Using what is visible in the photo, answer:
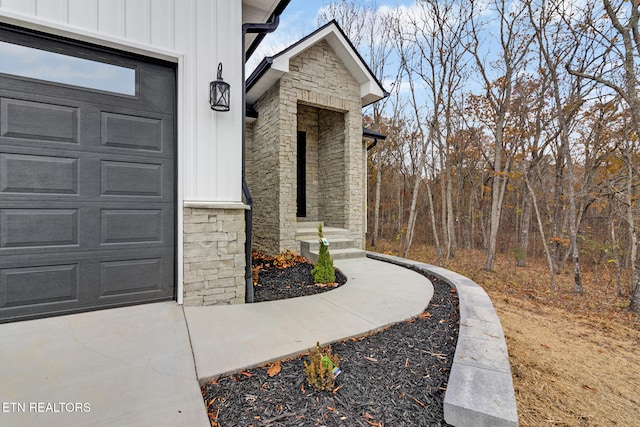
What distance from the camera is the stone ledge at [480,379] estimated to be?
1.39m

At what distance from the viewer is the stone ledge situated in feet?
4.55

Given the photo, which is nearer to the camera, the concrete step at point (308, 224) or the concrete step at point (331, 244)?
the concrete step at point (331, 244)

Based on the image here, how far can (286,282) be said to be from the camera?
Answer: 4.21 meters

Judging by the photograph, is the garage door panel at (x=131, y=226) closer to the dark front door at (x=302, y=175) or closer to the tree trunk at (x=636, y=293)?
the dark front door at (x=302, y=175)

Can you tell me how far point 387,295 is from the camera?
3520 millimetres

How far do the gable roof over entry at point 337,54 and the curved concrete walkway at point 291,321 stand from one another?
445cm

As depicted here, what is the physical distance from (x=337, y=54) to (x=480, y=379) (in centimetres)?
687

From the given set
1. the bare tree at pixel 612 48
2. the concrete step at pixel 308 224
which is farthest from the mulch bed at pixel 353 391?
the bare tree at pixel 612 48

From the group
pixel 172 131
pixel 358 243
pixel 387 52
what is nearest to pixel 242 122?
pixel 172 131

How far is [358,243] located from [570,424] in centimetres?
505

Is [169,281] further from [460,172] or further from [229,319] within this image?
Answer: [460,172]

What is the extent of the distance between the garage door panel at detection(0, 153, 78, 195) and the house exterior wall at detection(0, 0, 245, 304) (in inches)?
36.2

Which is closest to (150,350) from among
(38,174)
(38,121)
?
(38,174)

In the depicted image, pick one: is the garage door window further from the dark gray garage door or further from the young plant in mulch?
the young plant in mulch
